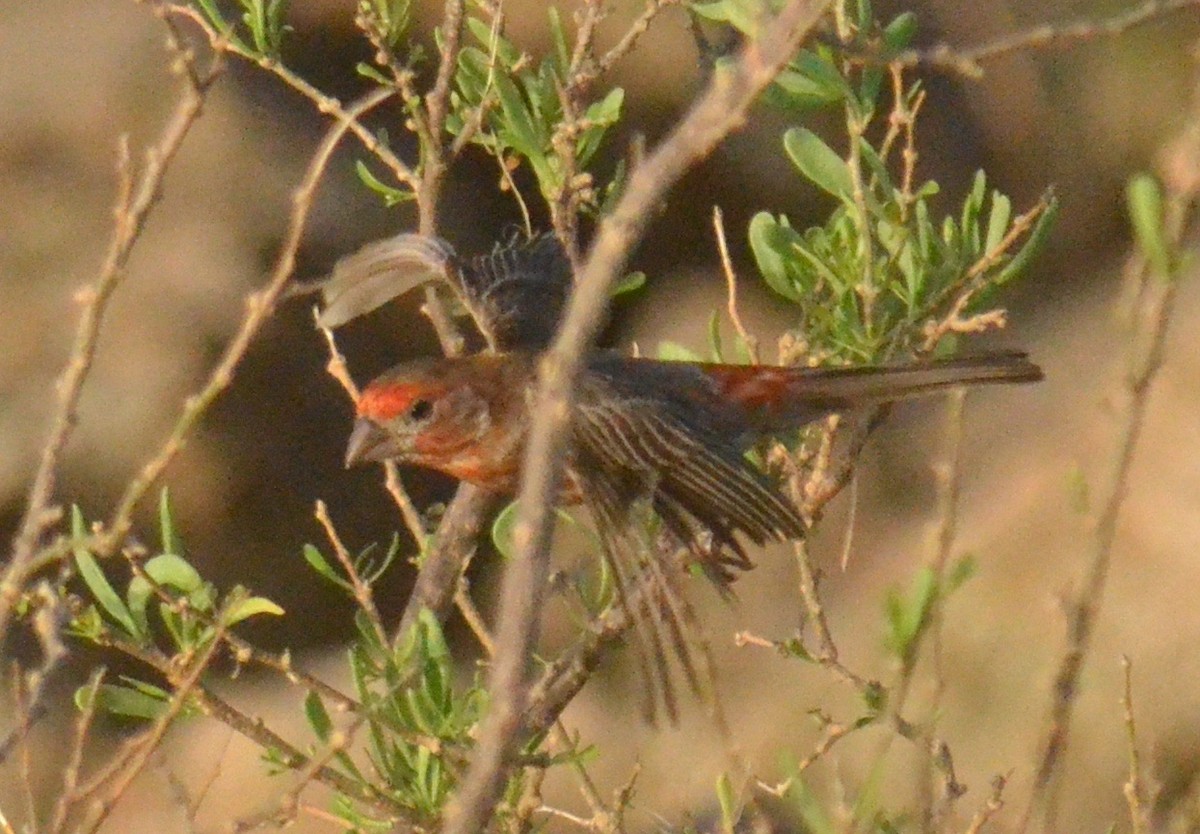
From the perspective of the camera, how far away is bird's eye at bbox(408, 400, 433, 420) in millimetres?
3783

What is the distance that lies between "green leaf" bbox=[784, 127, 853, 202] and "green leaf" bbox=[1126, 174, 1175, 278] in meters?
1.61

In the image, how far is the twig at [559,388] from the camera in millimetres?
1360

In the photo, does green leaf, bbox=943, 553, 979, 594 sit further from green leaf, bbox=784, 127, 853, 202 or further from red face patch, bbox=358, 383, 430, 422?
red face patch, bbox=358, 383, 430, 422

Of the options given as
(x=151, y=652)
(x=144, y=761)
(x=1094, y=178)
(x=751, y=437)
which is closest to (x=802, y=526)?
(x=751, y=437)

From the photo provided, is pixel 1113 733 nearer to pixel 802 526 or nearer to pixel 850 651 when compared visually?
pixel 850 651

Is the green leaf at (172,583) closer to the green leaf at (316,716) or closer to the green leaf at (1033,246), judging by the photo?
the green leaf at (316,716)

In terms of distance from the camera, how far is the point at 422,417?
3.78m

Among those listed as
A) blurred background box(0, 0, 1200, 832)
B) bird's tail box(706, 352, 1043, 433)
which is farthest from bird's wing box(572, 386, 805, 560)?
blurred background box(0, 0, 1200, 832)

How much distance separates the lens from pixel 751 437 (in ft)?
12.3

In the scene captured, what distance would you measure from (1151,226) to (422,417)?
268cm

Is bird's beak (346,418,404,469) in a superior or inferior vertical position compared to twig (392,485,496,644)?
superior

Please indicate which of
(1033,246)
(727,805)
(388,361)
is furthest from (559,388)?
(388,361)

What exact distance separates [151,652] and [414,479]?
4.23m

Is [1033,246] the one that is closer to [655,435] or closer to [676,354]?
[676,354]
